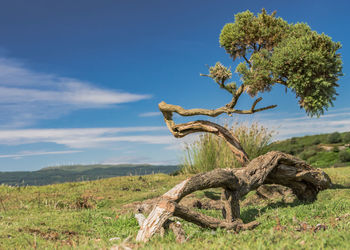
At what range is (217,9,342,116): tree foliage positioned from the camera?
901 cm

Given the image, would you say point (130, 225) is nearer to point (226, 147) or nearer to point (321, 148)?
point (226, 147)

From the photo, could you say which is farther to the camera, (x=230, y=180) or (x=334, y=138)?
(x=334, y=138)

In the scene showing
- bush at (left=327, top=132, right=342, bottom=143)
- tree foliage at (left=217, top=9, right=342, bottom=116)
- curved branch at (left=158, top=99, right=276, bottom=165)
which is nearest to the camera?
tree foliage at (left=217, top=9, right=342, bottom=116)

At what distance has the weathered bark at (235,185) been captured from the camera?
452 centimetres

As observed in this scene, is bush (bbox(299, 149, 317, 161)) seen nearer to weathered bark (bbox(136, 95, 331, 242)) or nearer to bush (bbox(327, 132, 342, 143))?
bush (bbox(327, 132, 342, 143))

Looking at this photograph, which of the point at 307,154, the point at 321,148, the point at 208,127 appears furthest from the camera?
the point at 321,148

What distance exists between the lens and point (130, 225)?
5.99 m

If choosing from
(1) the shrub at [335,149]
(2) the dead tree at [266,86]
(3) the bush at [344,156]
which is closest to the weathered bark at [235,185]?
(2) the dead tree at [266,86]

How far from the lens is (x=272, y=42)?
35.2 ft

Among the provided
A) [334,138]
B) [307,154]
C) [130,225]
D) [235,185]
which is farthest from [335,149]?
[130,225]

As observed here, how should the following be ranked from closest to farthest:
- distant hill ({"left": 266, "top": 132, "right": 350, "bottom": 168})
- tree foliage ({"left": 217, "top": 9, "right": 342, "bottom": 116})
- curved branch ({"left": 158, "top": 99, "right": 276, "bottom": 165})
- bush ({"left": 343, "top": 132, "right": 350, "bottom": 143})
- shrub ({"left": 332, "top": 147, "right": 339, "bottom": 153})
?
1. tree foliage ({"left": 217, "top": 9, "right": 342, "bottom": 116})
2. curved branch ({"left": 158, "top": 99, "right": 276, "bottom": 165})
3. distant hill ({"left": 266, "top": 132, "right": 350, "bottom": 168})
4. shrub ({"left": 332, "top": 147, "right": 339, "bottom": 153})
5. bush ({"left": 343, "top": 132, "right": 350, "bottom": 143})

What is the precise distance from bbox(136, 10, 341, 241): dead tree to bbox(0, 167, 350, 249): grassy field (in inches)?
23.6

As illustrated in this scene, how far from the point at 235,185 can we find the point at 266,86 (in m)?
5.21

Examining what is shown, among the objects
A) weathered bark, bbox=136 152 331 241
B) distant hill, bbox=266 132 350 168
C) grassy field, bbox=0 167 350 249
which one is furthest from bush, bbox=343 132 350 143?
weathered bark, bbox=136 152 331 241
